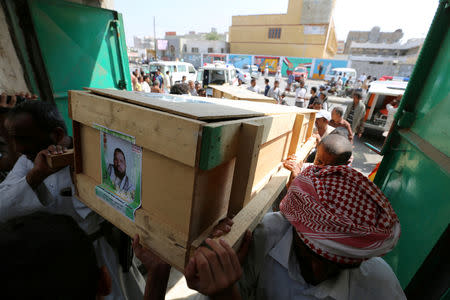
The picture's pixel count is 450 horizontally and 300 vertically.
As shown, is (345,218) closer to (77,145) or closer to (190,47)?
(77,145)

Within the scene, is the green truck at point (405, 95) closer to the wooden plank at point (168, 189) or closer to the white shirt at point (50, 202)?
the wooden plank at point (168, 189)

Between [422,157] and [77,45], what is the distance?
435cm

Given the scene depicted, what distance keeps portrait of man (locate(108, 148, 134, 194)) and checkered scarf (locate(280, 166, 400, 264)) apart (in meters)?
0.82

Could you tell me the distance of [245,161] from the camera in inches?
34.1

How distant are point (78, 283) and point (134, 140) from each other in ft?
1.97

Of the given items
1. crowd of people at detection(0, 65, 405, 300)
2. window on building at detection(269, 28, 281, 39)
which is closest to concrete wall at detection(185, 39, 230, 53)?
window on building at detection(269, 28, 281, 39)

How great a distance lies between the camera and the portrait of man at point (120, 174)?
100 cm

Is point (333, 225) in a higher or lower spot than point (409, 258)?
higher

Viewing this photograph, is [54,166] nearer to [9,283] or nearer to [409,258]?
[9,283]

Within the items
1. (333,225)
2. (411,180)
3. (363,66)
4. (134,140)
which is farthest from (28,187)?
(363,66)

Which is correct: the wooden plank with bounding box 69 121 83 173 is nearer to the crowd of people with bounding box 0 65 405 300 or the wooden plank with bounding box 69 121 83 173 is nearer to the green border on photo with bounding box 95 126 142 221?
the crowd of people with bounding box 0 65 405 300

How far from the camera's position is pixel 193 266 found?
28.8 inches

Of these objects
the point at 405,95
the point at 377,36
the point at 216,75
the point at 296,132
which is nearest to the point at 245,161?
the point at 296,132

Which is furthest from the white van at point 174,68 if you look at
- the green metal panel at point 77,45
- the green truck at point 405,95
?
the green truck at point 405,95
